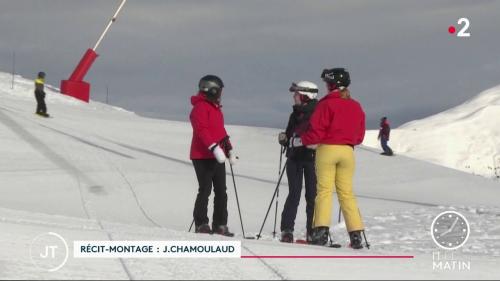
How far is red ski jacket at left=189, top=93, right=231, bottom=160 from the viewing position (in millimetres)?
9250

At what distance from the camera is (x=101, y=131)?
23.2 m

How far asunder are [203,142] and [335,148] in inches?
59.6

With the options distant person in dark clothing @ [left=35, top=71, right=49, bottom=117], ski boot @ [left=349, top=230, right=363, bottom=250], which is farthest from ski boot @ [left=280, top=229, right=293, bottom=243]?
distant person in dark clothing @ [left=35, top=71, right=49, bottom=117]

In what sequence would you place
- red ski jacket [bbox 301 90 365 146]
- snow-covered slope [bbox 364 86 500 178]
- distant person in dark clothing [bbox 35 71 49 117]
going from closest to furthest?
red ski jacket [bbox 301 90 365 146] → distant person in dark clothing [bbox 35 71 49 117] → snow-covered slope [bbox 364 86 500 178]

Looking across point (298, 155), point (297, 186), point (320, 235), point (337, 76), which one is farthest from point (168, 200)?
point (337, 76)

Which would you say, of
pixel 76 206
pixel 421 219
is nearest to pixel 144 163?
pixel 76 206

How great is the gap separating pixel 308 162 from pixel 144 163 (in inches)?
333

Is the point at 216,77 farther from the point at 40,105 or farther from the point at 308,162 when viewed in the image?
the point at 40,105

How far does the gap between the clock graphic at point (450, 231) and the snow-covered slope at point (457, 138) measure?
129ft

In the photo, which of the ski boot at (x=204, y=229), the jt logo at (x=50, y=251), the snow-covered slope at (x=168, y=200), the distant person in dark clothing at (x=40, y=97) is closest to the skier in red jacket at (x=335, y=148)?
the snow-covered slope at (x=168, y=200)

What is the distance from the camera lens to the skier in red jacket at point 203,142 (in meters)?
9.31

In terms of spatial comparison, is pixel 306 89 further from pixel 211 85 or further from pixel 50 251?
pixel 50 251

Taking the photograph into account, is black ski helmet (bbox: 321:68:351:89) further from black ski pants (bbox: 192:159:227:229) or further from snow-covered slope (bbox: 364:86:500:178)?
snow-covered slope (bbox: 364:86:500:178)

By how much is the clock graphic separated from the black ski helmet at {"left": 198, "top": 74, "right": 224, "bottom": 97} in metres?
3.08
